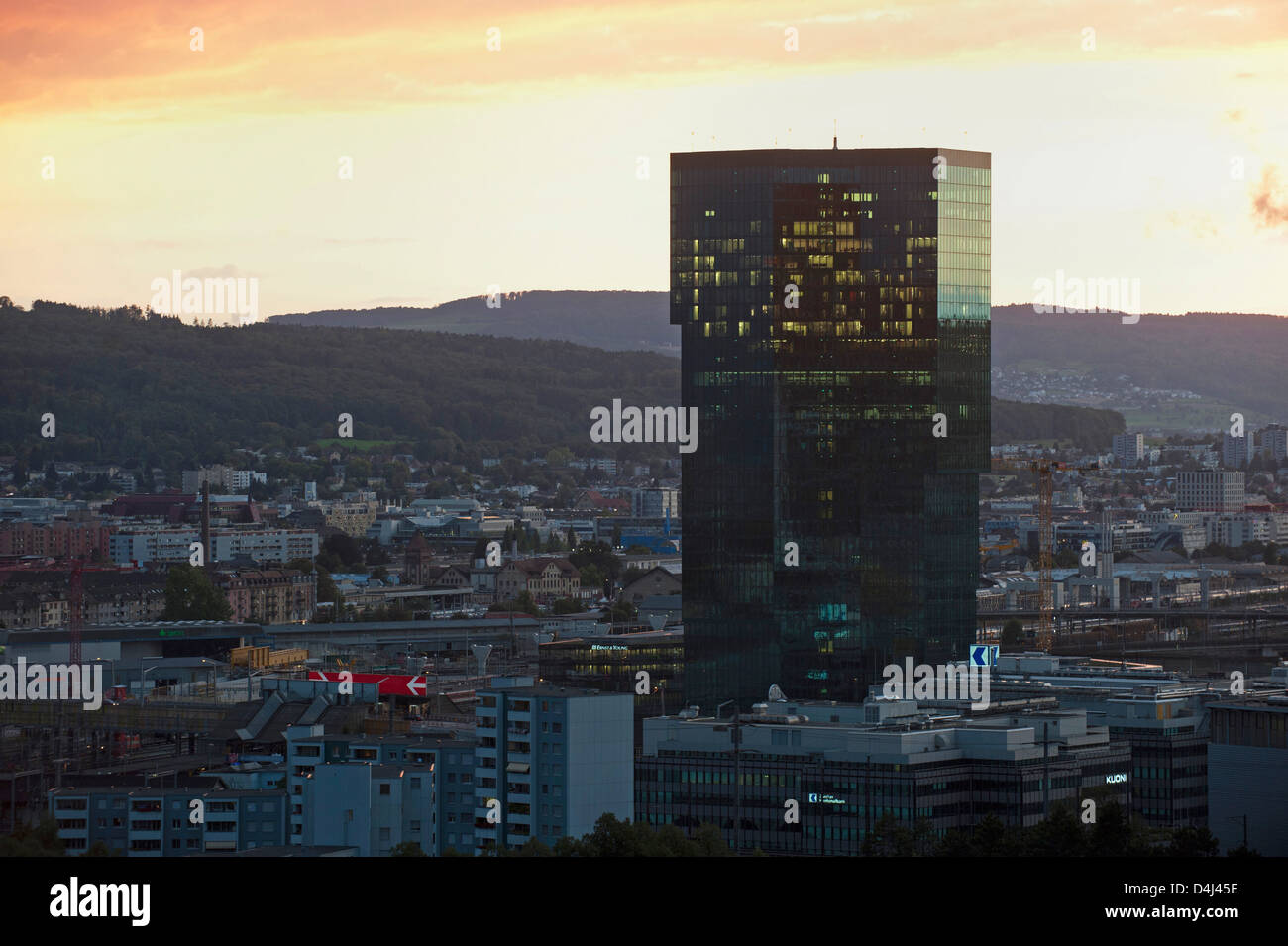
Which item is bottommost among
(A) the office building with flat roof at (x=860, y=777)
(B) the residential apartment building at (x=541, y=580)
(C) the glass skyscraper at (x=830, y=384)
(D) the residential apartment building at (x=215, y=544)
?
(B) the residential apartment building at (x=541, y=580)

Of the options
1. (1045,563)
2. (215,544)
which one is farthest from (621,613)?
(215,544)

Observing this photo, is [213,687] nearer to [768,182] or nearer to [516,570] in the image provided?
[768,182]

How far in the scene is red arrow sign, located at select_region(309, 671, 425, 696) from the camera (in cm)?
8531

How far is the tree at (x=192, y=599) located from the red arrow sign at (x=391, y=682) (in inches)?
2027

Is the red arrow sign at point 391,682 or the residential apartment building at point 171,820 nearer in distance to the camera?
the residential apartment building at point 171,820

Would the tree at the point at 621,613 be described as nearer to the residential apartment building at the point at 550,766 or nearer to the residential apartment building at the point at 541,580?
the residential apartment building at the point at 541,580

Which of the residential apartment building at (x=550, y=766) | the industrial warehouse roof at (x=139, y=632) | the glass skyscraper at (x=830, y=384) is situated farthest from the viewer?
the industrial warehouse roof at (x=139, y=632)

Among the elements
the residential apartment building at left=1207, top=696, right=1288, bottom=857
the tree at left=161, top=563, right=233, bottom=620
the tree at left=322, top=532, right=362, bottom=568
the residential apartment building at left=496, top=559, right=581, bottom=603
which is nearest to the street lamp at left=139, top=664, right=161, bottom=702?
the tree at left=161, top=563, right=233, bottom=620

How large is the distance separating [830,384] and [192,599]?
63070 millimetres

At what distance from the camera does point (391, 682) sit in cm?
8675

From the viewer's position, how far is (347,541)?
198 m

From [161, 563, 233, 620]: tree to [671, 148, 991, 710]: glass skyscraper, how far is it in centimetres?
5922

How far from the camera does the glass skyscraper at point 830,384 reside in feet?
289

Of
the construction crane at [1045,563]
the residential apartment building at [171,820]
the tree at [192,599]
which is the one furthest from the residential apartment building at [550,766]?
the tree at [192,599]
